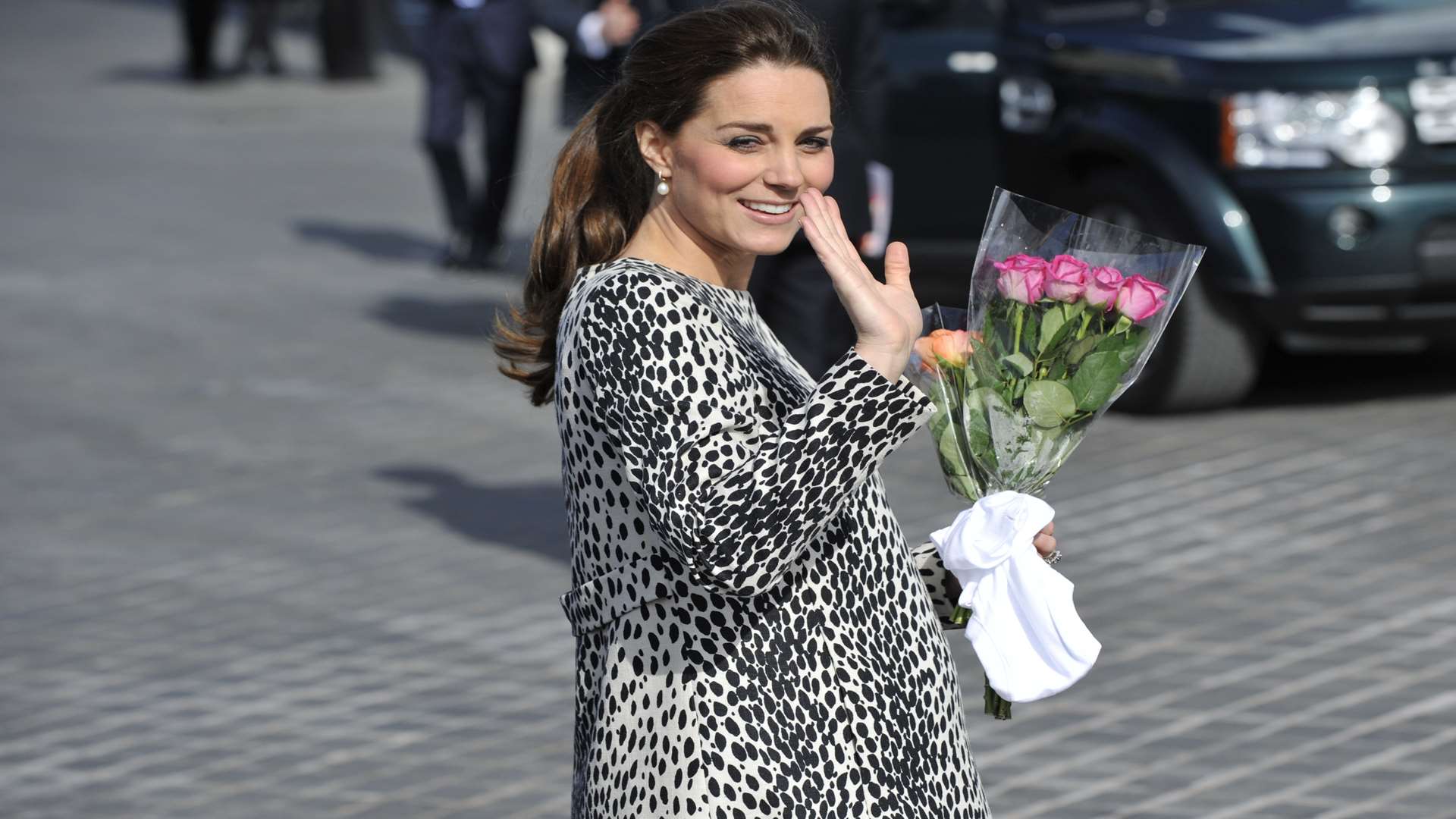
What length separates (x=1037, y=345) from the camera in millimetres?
2559

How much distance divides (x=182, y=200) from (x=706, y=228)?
12.7 meters

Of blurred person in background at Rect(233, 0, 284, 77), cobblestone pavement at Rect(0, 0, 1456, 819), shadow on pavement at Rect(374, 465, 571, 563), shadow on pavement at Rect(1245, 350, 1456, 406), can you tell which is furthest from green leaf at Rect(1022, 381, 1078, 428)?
blurred person in background at Rect(233, 0, 284, 77)

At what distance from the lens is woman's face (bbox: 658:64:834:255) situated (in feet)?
8.05

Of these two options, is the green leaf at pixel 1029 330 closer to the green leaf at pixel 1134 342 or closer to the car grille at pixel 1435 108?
the green leaf at pixel 1134 342

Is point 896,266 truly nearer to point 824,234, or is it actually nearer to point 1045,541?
point 824,234

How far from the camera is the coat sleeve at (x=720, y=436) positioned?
7.37ft

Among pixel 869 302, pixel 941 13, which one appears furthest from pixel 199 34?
pixel 869 302

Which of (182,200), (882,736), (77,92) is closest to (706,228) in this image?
(882,736)

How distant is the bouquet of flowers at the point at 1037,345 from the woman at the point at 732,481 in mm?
148

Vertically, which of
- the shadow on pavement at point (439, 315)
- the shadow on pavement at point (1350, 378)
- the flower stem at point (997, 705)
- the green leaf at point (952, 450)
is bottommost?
the shadow on pavement at point (439, 315)

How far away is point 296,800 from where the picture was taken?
4.69 m

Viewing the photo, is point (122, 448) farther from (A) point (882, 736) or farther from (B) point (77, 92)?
(B) point (77, 92)

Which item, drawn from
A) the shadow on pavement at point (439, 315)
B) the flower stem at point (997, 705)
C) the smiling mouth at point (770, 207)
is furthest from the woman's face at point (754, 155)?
the shadow on pavement at point (439, 315)

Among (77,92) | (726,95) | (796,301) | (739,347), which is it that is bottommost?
(77,92)
